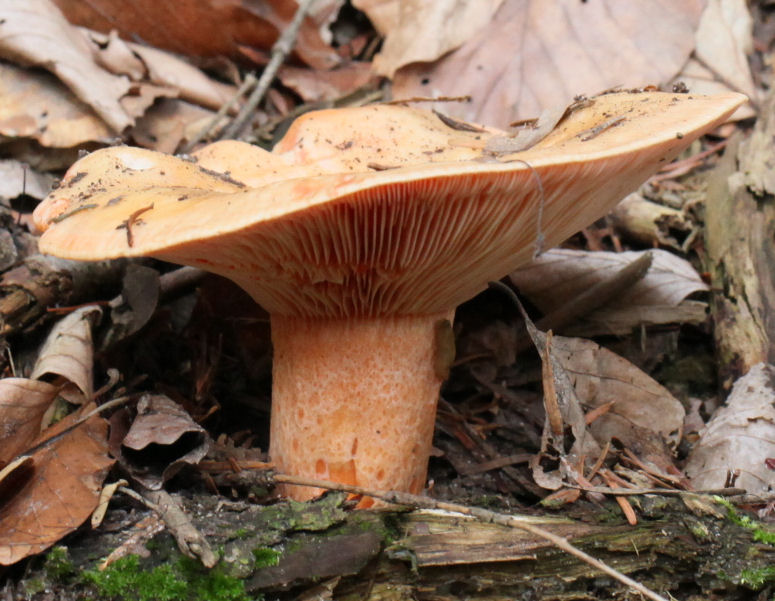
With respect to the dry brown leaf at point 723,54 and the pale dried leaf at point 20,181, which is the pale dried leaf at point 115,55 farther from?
the dry brown leaf at point 723,54

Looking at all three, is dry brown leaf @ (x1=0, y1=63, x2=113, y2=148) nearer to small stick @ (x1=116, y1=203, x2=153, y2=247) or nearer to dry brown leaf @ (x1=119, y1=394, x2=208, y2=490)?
dry brown leaf @ (x1=119, y1=394, x2=208, y2=490)

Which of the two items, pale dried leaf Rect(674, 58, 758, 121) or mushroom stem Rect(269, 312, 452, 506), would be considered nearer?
mushroom stem Rect(269, 312, 452, 506)

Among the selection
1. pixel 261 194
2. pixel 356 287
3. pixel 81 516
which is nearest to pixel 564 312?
pixel 356 287

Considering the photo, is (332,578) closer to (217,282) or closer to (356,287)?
(356,287)

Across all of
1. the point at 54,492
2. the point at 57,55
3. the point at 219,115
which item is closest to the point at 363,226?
the point at 54,492

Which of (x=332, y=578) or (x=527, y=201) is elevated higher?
(x=527, y=201)

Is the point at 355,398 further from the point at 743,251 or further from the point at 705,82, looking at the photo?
the point at 705,82

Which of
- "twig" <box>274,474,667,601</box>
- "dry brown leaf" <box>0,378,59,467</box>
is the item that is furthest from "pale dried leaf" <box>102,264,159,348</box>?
"twig" <box>274,474,667,601</box>
